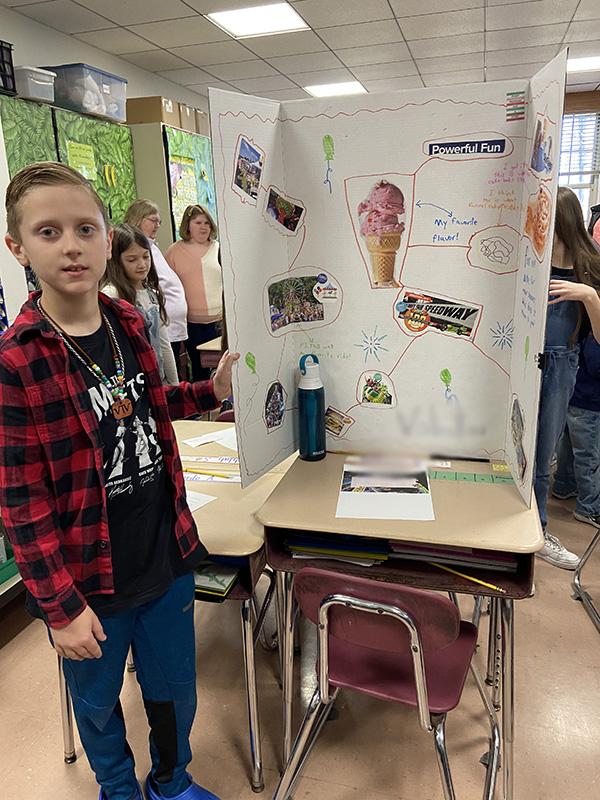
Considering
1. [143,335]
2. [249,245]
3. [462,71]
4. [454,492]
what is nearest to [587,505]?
[454,492]

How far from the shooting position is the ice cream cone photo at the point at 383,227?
1488 mm

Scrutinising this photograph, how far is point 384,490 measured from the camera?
1.44m

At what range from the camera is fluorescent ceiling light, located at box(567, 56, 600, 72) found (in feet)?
17.7

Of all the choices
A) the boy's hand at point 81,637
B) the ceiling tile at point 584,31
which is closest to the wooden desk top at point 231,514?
the boy's hand at point 81,637

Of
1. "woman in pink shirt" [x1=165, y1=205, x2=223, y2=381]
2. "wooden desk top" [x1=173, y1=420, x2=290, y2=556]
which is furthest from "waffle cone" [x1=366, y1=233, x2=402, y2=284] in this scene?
"woman in pink shirt" [x1=165, y1=205, x2=223, y2=381]

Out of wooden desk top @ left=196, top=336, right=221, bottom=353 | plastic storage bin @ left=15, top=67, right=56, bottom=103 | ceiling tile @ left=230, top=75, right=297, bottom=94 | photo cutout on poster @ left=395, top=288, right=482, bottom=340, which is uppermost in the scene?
ceiling tile @ left=230, top=75, right=297, bottom=94

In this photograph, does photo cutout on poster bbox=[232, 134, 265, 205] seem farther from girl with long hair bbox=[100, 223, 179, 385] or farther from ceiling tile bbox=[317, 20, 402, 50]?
ceiling tile bbox=[317, 20, 402, 50]

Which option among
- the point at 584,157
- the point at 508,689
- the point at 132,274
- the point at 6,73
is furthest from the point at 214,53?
the point at 508,689

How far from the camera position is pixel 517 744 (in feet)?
5.18

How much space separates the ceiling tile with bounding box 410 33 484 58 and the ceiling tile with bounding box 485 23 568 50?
93mm

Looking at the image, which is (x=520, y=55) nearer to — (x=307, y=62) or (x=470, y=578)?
(x=307, y=62)

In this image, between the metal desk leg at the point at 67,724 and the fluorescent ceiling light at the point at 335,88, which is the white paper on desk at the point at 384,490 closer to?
the metal desk leg at the point at 67,724

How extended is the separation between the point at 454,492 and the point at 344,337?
1.67ft

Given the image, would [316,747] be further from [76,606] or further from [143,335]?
[143,335]
